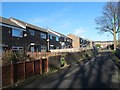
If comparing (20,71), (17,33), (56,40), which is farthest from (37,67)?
(56,40)

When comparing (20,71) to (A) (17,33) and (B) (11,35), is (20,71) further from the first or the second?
(A) (17,33)

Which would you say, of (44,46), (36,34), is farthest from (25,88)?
(44,46)

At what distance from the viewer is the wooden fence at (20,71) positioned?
13180 mm

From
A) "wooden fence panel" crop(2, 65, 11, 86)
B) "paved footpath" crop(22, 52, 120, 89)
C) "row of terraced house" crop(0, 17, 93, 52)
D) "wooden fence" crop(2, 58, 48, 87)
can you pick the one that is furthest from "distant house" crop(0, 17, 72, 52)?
"wooden fence panel" crop(2, 65, 11, 86)

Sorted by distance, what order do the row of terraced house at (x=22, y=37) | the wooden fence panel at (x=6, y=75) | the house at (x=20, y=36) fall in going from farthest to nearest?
the house at (x=20, y=36) < the row of terraced house at (x=22, y=37) < the wooden fence panel at (x=6, y=75)

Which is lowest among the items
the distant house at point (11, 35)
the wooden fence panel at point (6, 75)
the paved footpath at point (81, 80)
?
the paved footpath at point (81, 80)

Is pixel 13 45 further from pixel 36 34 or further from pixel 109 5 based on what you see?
pixel 109 5

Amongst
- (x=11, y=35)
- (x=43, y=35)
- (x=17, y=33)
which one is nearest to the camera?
(x=11, y=35)

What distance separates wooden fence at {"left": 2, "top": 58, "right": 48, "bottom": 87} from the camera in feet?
43.2

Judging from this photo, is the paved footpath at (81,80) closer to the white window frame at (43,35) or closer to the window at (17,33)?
the window at (17,33)

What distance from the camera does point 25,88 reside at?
1209 cm

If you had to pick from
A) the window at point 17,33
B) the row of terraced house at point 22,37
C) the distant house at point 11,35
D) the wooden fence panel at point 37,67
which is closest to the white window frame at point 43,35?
the row of terraced house at point 22,37

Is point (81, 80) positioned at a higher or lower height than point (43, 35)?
lower

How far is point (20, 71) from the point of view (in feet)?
49.5
